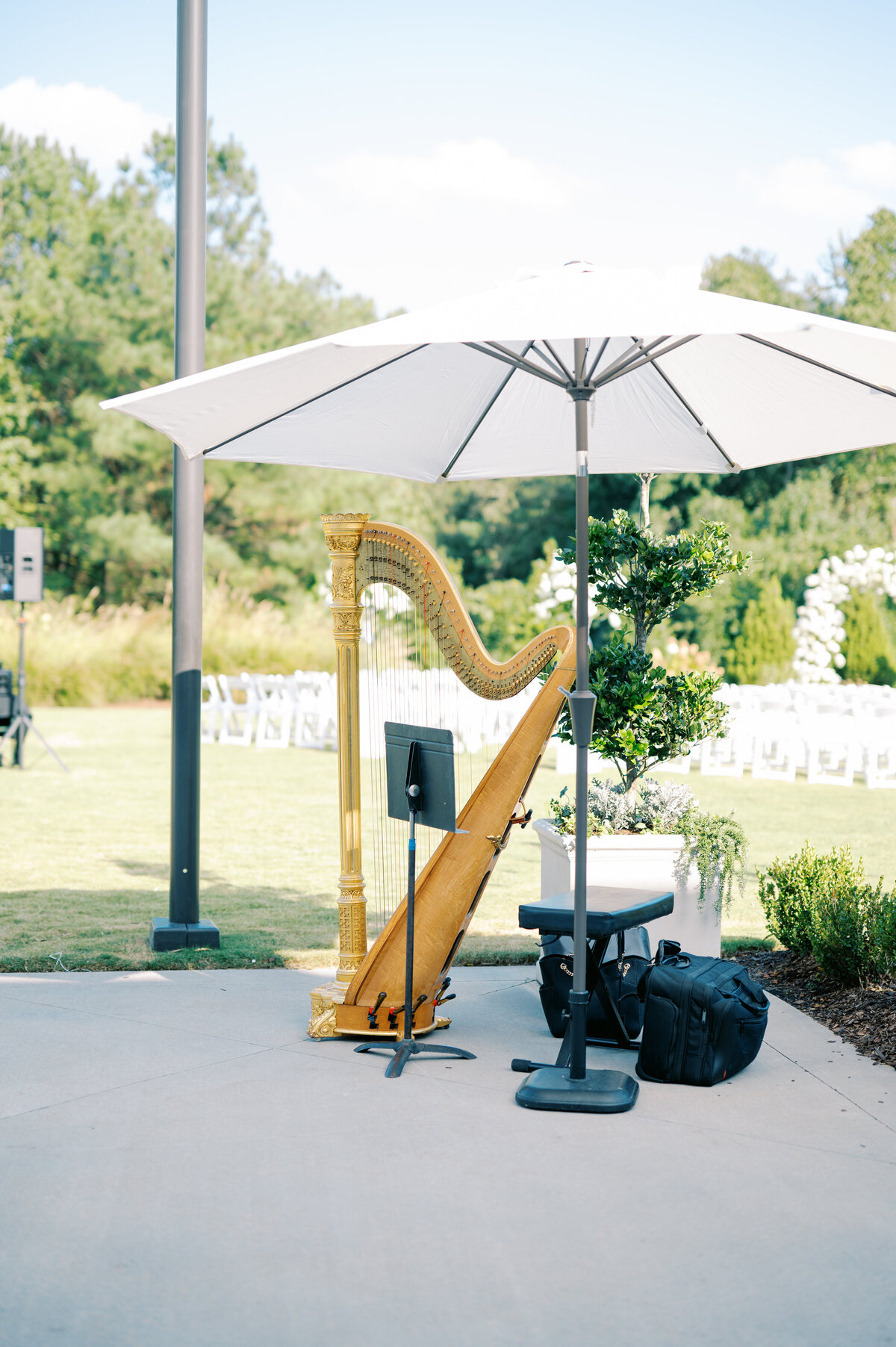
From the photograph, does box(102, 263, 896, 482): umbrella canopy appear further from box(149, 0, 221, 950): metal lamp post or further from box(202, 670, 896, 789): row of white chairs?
box(202, 670, 896, 789): row of white chairs

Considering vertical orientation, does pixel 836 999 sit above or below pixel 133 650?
below

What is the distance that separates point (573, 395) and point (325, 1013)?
2343 mm

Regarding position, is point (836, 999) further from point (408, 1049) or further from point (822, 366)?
point (822, 366)

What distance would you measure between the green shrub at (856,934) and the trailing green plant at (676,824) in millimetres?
→ 378

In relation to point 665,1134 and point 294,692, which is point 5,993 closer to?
point 665,1134

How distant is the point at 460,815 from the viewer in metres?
4.67

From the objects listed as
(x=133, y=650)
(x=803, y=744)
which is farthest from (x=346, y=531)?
(x=133, y=650)

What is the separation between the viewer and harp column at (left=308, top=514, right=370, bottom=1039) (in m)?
4.57

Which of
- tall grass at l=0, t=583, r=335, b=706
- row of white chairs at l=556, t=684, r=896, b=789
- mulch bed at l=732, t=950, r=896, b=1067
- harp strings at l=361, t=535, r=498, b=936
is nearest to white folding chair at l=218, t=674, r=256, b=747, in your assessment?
row of white chairs at l=556, t=684, r=896, b=789

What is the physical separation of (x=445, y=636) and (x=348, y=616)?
1.26ft

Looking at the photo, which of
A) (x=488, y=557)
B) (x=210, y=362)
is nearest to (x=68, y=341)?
(x=210, y=362)

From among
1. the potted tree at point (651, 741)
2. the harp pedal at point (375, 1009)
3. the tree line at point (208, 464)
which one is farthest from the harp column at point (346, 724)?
the tree line at point (208, 464)

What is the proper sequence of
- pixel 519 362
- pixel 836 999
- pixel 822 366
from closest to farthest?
pixel 519 362 → pixel 822 366 → pixel 836 999

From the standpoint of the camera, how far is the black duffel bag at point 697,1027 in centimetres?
417
